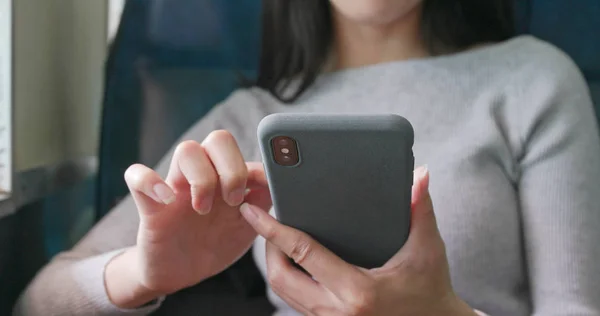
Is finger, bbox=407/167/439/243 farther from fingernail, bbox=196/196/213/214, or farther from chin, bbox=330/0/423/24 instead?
chin, bbox=330/0/423/24

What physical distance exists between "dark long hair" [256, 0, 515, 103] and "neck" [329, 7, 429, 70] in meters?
0.01

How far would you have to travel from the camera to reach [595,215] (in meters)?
0.63

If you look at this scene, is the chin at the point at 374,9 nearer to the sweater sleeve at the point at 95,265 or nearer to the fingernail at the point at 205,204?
the sweater sleeve at the point at 95,265

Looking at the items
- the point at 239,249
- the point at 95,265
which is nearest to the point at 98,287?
the point at 95,265

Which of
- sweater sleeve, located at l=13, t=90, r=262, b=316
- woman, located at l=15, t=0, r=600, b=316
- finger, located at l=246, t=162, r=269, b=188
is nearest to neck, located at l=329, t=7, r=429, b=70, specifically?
woman, located at l=15, t=0, r=600, b=316

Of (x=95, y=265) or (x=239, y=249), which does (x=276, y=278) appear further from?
(x=95, y=265)

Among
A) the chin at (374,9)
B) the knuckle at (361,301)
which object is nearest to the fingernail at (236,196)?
the knuckle at (361,301)

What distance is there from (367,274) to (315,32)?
0.46 metres

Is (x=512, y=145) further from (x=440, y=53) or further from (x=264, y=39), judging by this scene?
(x=264, y=39)

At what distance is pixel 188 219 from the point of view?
53 centimetres

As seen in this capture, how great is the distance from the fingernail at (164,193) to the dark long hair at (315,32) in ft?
1.17

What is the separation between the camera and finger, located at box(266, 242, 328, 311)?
1.69 ft

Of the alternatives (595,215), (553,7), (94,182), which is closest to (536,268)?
(595,215)

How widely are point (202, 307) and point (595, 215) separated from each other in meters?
0.49
